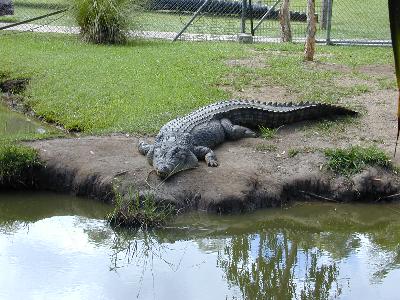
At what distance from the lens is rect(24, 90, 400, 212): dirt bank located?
236 inches

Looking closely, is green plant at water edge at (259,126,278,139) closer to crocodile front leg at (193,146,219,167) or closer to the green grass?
crocodile front leg at (193,146,219,167)

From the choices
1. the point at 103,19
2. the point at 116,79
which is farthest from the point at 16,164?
the point at 103,19

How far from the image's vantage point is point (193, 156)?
6.59 metres

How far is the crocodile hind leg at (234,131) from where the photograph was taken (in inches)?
288

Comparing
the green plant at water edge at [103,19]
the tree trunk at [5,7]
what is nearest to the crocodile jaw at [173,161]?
the green plant at water edge at [103,19]

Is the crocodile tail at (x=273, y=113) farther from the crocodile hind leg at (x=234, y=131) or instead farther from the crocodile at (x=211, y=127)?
the crocodile hind leg at (x=234, y=131)

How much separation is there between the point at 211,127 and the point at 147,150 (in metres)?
0.80

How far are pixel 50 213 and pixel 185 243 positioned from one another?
150cm

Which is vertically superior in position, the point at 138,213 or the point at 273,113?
the point at 273,113

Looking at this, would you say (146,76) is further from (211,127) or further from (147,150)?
(147,150)

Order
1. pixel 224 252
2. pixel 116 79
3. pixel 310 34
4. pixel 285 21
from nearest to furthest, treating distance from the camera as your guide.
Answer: pixel 224 252, pixel 116 79, pixel 310 34, pixel 285 21

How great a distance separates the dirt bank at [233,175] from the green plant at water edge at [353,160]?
8 cm

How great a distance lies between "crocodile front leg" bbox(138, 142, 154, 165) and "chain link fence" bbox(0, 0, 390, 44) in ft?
25.3

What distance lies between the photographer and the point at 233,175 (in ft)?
20.4
